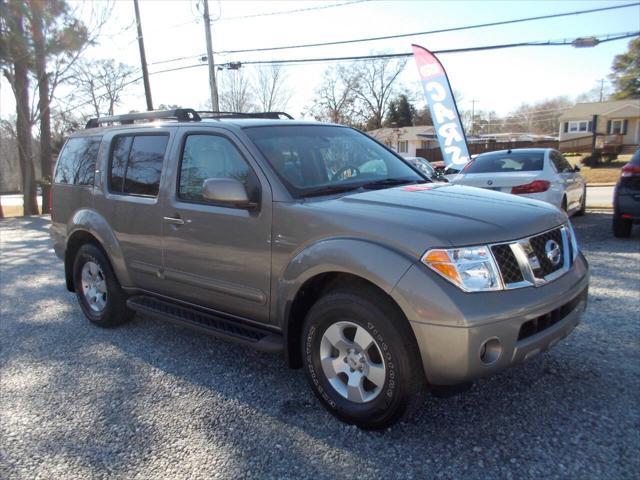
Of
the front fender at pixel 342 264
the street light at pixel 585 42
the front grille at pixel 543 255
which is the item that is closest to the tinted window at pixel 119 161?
the front fender at pixel 342 264

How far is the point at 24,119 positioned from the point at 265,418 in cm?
2042

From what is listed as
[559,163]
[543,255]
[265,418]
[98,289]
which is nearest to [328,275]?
[265,418]

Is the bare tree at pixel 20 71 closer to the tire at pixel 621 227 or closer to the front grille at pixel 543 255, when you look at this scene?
the tire at pixel 621 227

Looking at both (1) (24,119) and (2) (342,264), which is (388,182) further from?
(1) (24,119)

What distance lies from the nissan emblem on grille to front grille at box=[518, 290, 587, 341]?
25 cm

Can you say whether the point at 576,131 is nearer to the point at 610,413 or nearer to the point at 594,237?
the point at 594,237

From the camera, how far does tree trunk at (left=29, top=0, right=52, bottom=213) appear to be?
1838 centimetres

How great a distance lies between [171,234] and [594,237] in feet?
24.8

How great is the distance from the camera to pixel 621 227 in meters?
8.48

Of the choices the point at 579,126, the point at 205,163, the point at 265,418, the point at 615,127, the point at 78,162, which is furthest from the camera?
the point at 579,126

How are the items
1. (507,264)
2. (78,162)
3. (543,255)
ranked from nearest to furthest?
(507,264) → (543,255) → (78,162)

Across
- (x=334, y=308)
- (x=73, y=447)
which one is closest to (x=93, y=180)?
(x=73, y=447)

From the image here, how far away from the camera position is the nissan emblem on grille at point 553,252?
3.03 meters

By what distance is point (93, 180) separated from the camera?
4.88 metres
